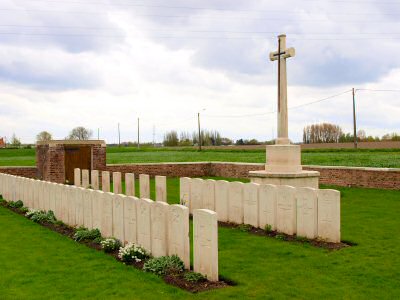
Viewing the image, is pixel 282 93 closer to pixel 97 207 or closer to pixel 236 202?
pixel 236 202

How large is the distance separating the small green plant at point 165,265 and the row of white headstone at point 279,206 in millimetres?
2661

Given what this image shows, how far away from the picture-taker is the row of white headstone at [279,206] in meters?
8.14

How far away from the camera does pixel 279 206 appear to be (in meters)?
9.00

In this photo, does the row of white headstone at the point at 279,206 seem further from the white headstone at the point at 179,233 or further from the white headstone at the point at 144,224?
the white headstone at the point at 179,233

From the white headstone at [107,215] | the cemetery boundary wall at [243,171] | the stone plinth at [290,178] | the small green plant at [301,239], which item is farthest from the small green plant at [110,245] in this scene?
the cemetery boundary wall at [243,171]

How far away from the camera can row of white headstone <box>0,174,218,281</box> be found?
6074 mm

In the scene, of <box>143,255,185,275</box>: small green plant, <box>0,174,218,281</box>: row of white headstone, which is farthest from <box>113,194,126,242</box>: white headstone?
<box>143,255,185,275</box>: small green plant

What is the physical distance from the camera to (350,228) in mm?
9195

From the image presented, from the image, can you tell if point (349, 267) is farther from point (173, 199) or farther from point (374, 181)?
point (374, 181)

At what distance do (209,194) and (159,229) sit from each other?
4435 millimetres

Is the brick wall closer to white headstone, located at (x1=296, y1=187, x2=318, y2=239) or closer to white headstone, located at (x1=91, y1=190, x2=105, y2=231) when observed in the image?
white headstone, located at (x1=296, y1=187, x2=318, y2=239)

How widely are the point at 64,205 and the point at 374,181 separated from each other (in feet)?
35.5

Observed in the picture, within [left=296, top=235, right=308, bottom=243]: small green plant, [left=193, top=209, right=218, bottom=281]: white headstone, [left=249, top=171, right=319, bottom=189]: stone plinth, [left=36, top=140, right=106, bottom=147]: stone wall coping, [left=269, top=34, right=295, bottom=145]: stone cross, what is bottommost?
[left=296, top=235, right=308, bottom=243]: small green plant

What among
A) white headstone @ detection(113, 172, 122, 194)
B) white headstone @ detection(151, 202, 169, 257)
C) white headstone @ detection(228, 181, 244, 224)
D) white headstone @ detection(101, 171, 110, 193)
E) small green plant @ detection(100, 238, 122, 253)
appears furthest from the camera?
white headstone @ detection(101, 171, 110, 193)
